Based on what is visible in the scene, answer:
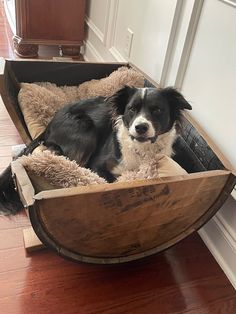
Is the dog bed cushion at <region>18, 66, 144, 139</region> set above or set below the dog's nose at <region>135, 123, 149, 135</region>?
below

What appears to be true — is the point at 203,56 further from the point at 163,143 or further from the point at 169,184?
the point at 169,184

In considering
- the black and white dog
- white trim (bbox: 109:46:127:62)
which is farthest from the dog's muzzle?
white trim (bbox: 109:46:127:62)

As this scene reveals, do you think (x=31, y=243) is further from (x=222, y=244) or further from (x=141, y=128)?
(x=222, y=244)

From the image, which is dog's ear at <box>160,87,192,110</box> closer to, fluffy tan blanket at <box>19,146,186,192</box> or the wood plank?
fluffy tan blanket at <box>19,146,186,192</box>

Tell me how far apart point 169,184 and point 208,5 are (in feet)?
2.76

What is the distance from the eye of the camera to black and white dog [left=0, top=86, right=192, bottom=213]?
126 cm

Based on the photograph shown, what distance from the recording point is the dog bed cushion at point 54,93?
5.38ft

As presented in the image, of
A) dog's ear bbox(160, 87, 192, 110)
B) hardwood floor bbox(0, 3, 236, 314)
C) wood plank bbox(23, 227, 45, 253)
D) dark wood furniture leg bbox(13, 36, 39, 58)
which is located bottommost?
hardwood floor bbox(0, 3, 236, 314)

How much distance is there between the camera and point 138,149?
1.38 metres

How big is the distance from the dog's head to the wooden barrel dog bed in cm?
14

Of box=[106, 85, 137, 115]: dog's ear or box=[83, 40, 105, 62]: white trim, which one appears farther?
box=[83, 40, 105, 62]: white trim

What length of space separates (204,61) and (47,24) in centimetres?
163

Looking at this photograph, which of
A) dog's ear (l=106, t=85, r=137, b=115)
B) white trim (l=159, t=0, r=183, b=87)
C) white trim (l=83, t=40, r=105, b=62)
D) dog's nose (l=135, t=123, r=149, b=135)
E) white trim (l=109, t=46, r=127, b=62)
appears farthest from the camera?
white trim (l=83, t=40, r=105, b=62)

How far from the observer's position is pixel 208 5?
53.9 inches
